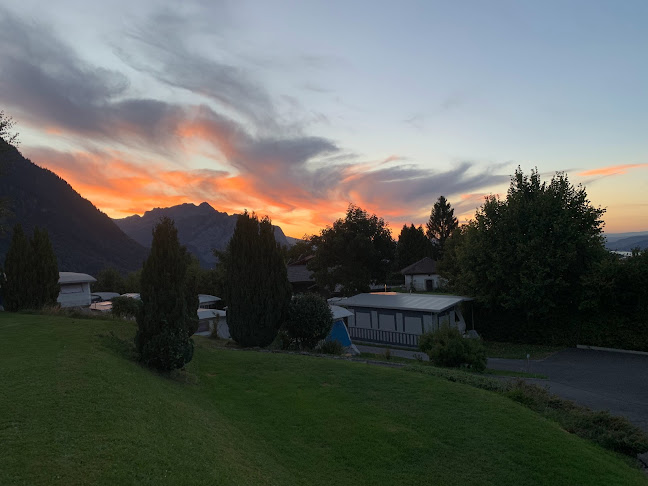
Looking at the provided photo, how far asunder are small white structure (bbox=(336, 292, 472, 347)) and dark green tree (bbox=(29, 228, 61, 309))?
19.9 meters

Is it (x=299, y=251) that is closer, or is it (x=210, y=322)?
(x=210, y=322)

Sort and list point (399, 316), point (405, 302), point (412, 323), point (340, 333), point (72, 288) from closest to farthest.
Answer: point (340, 333) < point (412, 323) < point (399, 316) < point (405, 302) < point (72, 288)

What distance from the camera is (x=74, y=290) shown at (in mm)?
42062

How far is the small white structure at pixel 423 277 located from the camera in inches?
2452

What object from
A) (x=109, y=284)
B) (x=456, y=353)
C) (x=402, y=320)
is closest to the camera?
(x=456, y=353)

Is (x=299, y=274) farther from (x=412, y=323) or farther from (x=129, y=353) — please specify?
(x=129, y=353)

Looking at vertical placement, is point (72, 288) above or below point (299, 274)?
below

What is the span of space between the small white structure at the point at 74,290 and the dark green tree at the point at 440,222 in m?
65.9

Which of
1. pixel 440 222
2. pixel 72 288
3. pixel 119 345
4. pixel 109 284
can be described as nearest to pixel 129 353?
pixel 119 345

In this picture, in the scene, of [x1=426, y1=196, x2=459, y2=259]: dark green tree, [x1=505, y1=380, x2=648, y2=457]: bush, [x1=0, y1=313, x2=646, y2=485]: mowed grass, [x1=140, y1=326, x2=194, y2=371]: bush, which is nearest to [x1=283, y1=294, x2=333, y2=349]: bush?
[x1=0, y1=313, x2=646, y2=485]: mowed grass

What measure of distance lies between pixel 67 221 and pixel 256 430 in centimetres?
10772

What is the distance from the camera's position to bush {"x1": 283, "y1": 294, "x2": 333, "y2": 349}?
20859mm

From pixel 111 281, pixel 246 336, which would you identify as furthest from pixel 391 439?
pixel 111 281

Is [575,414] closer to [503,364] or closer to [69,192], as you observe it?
[503,364]
